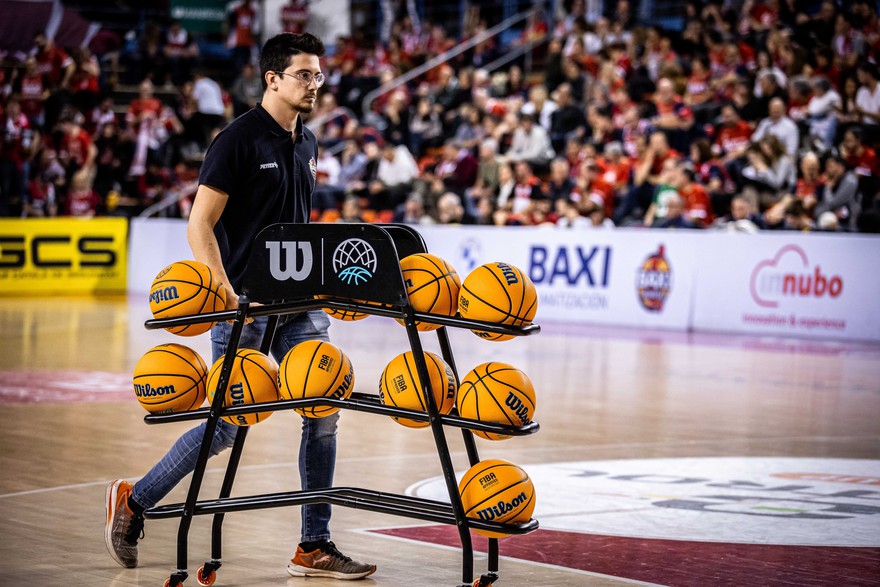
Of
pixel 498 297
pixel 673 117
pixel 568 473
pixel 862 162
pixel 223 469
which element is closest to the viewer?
pixel 498 297

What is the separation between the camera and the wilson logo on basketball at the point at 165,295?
5516 mm

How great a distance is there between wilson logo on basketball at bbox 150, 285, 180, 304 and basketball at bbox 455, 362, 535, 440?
1.25 m

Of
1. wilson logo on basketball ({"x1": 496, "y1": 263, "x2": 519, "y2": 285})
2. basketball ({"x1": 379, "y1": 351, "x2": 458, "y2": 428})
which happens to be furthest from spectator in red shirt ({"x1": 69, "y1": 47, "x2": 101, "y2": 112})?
wilson logo on basketball ({"x1": 496, "y1": 263, "x2": 519, "y2": 285})

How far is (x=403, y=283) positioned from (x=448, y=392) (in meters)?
0.50

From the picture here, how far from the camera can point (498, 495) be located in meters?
5.20

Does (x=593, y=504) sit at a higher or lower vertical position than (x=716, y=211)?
lower

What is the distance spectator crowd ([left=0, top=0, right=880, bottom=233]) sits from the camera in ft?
68.8

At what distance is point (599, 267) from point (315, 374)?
15824 mm

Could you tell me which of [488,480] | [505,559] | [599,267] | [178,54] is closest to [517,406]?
[488,480]

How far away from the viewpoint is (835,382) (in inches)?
561

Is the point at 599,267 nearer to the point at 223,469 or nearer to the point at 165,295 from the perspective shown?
the point at 223,469

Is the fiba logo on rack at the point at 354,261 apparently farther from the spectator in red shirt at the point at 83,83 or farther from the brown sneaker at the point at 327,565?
the spectator in red shirt at the point at 83,83

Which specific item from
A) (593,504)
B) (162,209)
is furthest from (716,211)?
(593,504)

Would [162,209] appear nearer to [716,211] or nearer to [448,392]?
[716,211]
